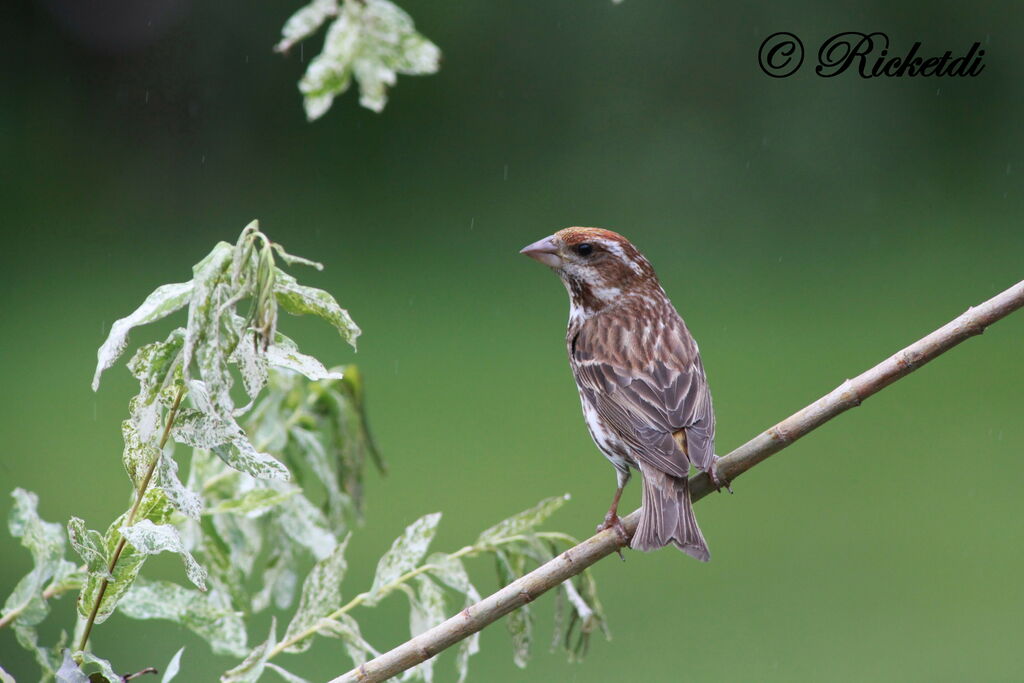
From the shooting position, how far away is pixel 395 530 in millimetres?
5680

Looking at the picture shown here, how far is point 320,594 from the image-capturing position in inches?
60.1

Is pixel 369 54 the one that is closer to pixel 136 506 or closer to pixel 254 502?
pixel 136 506

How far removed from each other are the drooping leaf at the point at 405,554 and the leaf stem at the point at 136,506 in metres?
0.41

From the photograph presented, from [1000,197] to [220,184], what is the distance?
16.9ft

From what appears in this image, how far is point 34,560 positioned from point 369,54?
2.17 feet

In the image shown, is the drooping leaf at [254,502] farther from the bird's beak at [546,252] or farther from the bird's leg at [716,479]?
the bird's beak at [546,252]

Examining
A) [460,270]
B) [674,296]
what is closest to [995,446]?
[674,296]

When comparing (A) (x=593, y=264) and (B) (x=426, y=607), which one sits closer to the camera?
(B) (x=426, y=607)

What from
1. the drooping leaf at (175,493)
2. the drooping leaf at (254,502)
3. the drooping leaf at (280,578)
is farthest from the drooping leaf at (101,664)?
the drooping leaf at (280,578)

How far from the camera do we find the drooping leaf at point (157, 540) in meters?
1.15

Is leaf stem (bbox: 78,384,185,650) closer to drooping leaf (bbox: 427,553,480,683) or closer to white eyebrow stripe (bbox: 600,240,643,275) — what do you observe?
drooping leaf (bbox: 427,553,480,683)

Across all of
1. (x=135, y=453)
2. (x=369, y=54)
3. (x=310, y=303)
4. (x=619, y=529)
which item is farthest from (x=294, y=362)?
(x=619, y=529)

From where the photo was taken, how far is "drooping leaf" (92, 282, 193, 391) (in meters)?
1.15

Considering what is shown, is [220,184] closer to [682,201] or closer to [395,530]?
[682,201]
